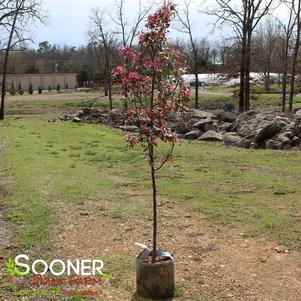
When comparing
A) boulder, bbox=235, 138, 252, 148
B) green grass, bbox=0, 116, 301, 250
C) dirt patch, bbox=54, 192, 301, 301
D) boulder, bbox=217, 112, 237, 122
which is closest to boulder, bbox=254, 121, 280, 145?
boulder, bbox=235, 138, 252, 148

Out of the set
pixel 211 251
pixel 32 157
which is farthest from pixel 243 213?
pixel 32 157

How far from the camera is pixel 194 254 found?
6293 millimetres

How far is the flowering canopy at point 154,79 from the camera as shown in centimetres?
484

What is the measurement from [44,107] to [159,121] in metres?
36.3

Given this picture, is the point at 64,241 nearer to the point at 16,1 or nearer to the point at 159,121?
the point at 159,121

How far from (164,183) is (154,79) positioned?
583 centimetres

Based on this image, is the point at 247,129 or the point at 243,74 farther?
the point at 243,74

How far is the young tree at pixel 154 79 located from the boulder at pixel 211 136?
1419 centimetres

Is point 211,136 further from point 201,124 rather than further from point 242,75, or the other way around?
point 242,75

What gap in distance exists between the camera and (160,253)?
530 centimetres

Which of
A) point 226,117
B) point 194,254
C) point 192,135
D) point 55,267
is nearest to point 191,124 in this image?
point 192,135

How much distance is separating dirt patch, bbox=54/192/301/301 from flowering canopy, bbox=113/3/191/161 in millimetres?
1622

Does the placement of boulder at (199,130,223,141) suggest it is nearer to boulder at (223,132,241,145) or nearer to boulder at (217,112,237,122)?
boulder at (223,132,241,145)

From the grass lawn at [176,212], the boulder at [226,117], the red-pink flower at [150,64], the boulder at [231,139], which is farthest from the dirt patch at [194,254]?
the boulder at [226,117]
